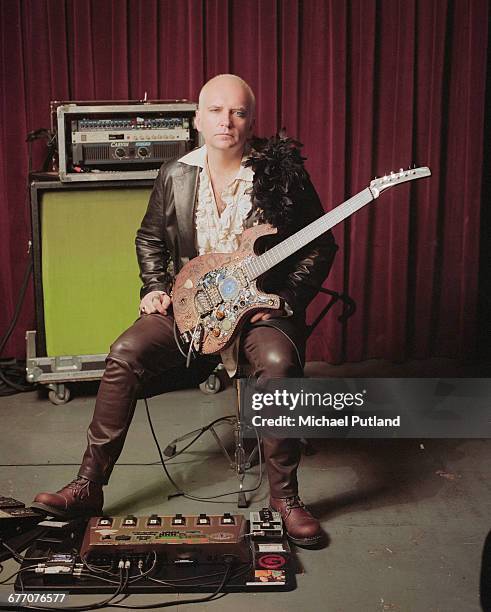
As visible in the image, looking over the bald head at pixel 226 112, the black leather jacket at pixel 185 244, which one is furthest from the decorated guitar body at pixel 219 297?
the bald head at pixel 226 112


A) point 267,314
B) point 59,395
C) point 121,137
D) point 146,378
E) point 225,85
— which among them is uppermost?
point 225,85

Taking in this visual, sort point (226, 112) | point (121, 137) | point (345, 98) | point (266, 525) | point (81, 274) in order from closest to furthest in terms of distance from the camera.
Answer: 1. point (266, 525)
2. point (226, 112)
3. point (121, 137)
4. point (81, 274)
5. point (345, 98)

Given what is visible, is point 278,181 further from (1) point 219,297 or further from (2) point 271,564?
(2) point 271,564

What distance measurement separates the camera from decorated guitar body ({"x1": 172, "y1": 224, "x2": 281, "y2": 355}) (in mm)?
2439

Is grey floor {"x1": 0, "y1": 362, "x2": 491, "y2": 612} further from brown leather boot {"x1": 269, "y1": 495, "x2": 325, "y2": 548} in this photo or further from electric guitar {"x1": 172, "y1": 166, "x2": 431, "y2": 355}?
electric guitar {"x1": 172, "y1": 166, "x2": 431, "y2": 355}

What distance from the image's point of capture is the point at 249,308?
2430mm

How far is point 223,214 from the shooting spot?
2.61m

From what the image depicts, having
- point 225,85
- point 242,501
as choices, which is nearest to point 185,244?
point 225,85

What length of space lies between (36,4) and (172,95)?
26.3 inches

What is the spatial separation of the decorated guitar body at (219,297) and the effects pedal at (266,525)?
0.47 meters

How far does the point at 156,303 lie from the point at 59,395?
108 cm

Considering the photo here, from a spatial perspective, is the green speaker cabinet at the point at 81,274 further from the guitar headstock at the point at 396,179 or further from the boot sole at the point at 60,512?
the guitar headstock at the point at 396,179

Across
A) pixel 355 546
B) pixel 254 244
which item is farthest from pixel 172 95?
pixel 355 546

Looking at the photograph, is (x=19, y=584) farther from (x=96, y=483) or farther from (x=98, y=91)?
(x=98, y=91)
